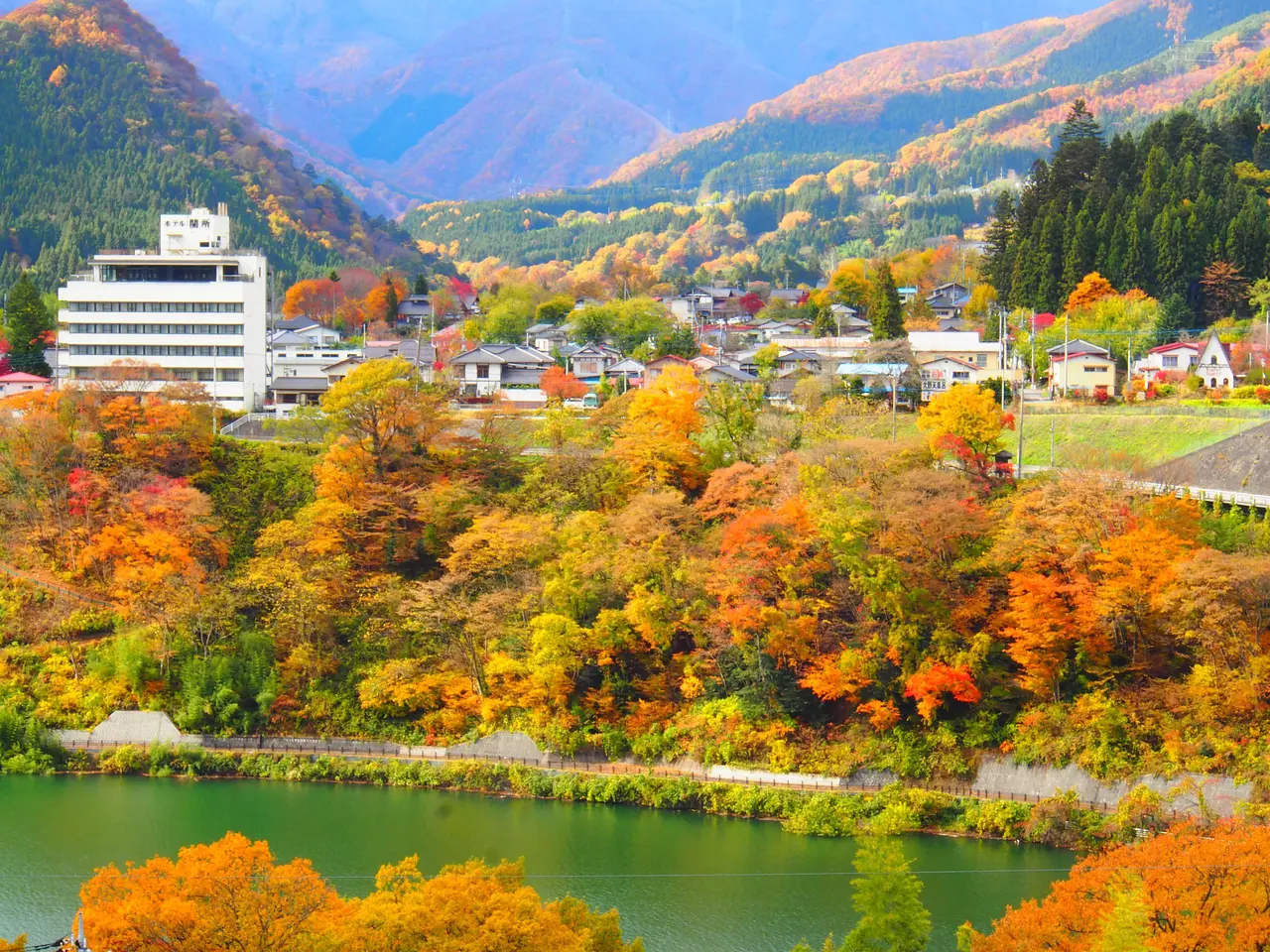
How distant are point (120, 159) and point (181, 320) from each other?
29066 millimetres

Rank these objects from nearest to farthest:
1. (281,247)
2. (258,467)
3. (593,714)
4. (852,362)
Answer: (593,714) → (258,467) → (852,362) → (281,247)

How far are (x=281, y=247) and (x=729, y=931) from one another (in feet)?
166

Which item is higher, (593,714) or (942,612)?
(942,612)

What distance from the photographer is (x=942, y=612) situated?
23500 mm

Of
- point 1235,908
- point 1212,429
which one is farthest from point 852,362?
point 1235,908

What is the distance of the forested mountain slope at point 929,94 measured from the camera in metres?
143

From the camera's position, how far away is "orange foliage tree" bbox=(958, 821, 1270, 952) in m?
13.7

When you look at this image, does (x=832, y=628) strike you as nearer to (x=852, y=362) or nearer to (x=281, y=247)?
(x=852, y=362)

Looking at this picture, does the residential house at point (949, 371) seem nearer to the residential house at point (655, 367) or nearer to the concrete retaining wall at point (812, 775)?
the residential house at point (655, 367)

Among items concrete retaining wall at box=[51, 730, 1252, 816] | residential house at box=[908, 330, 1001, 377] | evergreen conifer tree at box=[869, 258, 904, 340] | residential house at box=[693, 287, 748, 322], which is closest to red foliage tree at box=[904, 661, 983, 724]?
concrete retaining wall at box=[51, 730, 1252, 816]

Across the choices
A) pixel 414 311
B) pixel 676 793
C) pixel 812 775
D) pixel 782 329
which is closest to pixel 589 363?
pixel 782 329

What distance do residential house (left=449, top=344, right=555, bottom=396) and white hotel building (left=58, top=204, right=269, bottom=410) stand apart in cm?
531

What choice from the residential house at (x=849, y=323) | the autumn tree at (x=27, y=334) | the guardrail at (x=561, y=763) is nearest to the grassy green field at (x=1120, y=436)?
the guardrail at (x=561, y=763)

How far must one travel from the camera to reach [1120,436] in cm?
3027
